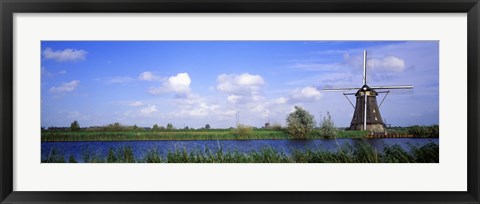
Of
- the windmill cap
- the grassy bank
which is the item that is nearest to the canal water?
the grassy bank

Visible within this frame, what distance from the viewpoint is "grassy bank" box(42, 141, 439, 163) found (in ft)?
19.0

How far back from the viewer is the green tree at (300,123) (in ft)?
19.8

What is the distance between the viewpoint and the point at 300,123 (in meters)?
6.11

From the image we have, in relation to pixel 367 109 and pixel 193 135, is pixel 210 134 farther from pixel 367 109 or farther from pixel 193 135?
pixel 367 109

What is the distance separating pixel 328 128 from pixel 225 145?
1208 mm

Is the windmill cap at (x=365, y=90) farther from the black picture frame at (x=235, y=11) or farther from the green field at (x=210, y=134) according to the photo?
the black picture frame at (x=235, y=11)

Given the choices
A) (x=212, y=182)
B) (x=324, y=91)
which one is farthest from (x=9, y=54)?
(x=324, y=91)

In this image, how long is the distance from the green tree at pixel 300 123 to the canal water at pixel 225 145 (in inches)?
3.7

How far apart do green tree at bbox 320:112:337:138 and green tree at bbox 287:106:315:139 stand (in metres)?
0.12

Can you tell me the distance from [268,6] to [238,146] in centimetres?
168

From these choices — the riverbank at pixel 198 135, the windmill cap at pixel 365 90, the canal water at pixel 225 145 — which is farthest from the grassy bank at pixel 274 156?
the windmill cap at pixel 365 90

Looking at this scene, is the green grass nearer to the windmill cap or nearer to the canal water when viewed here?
the canal water

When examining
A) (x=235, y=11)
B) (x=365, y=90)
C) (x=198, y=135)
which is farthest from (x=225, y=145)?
(x=365, y=90)

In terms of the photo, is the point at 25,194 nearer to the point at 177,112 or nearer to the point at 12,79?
the point at 12,79
